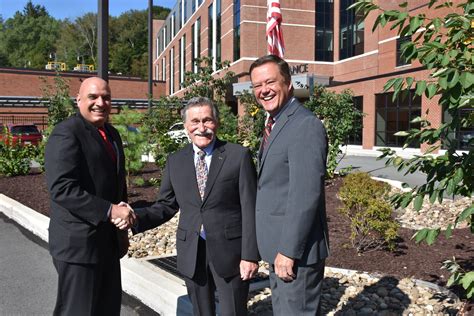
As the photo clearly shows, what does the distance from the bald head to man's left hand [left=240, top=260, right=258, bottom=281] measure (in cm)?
135

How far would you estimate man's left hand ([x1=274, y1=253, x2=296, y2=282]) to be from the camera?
2.39 m

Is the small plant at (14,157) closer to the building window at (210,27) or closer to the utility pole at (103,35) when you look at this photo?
the utility pole at (103,35)

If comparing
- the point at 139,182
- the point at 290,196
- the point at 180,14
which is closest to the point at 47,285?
the point at 290,196

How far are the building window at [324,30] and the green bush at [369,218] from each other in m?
36.4

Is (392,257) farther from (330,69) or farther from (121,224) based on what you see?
(330,69)

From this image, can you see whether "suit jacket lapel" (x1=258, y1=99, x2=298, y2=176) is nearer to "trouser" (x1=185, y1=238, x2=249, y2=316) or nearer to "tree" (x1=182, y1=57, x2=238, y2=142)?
"trouser" (x1=185, y1=238, x2=249, y2=316)

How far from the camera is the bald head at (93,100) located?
2.93 metres

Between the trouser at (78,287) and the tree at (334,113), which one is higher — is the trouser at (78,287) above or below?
below

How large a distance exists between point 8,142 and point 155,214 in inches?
533

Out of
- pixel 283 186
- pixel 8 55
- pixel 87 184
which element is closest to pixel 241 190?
pixel 283 186

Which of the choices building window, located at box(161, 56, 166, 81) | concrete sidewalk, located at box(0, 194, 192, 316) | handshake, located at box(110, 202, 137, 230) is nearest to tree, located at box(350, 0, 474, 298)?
handshake, located at box(110, 202, 137, 230)

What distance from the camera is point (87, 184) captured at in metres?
2.85

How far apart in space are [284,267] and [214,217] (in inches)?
25.6

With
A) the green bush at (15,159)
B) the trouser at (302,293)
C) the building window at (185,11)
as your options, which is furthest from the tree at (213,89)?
the building window at (185,11)
